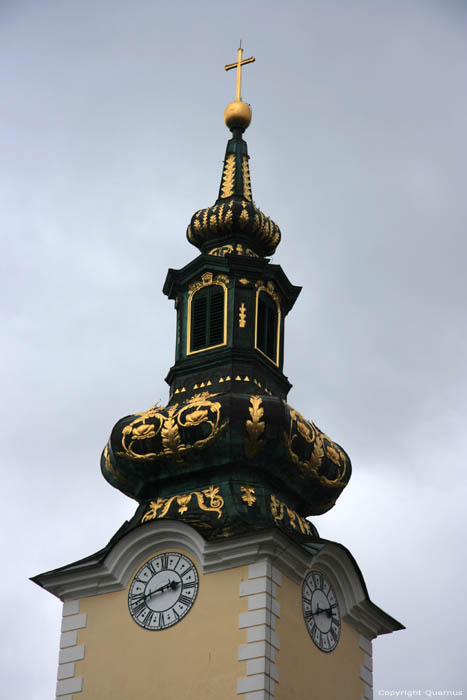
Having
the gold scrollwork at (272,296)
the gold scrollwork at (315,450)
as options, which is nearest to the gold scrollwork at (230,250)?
the gold scrollwork at (272,296)

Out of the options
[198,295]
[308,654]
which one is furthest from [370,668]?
[198,295]

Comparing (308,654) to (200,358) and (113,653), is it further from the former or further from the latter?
(200,358)

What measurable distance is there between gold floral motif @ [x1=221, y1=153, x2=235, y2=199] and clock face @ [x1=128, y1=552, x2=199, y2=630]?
7.44 meters

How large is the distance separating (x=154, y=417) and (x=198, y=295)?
118 inches

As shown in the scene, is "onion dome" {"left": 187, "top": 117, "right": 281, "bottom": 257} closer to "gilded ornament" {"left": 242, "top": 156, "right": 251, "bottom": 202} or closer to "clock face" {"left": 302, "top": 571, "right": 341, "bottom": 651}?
"gilded ornament" {"left": 242, "top": 156, "right": 251, "bottom": 202}

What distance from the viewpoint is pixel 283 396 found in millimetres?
32688

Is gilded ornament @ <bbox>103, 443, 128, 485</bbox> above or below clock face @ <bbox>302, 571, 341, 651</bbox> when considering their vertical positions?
above

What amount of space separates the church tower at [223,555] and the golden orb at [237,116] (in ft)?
11.5

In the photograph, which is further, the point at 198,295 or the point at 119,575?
the point at 198,295

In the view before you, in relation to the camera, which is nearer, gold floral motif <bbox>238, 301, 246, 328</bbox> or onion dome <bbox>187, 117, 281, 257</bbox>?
gold floral motif <bbox>238, 301, 246, 328</bbox>

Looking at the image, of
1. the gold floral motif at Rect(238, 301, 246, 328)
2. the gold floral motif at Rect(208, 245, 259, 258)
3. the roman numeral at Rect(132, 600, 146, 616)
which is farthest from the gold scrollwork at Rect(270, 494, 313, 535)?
the gold floral motif at Rect(208, 245, 259, 258)

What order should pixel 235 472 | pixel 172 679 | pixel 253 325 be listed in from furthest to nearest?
pixel 253 325
pixel 235 472
pixel 172 679

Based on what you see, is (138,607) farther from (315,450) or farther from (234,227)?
(234,227)

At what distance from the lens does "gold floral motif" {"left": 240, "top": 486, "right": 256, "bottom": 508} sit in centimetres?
3002
